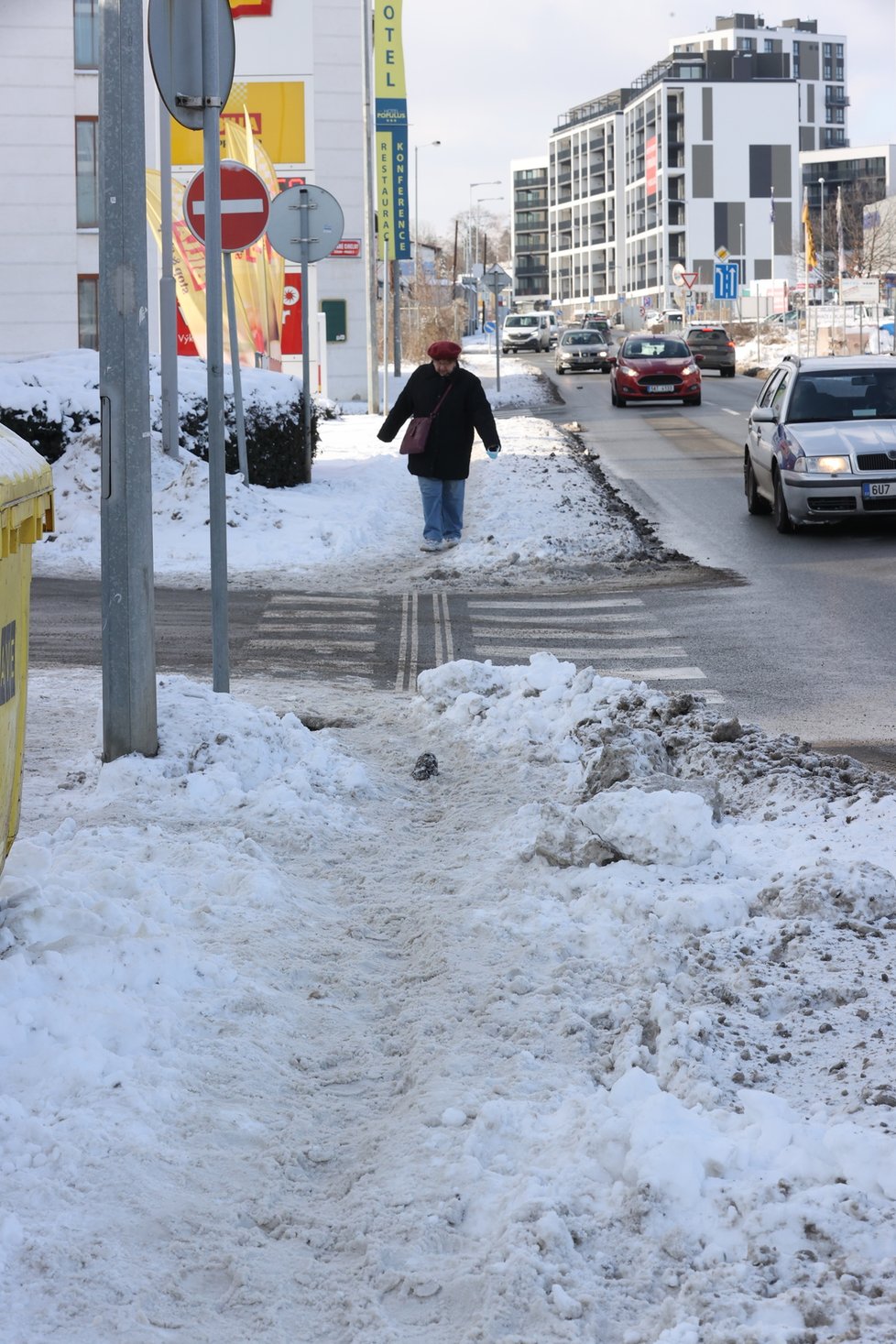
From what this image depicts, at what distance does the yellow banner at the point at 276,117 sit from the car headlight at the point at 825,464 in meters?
24.8

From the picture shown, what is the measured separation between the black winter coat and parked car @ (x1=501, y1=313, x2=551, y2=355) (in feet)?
238

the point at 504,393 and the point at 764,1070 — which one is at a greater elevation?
the point at 504,393

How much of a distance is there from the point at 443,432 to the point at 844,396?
4.04 metres

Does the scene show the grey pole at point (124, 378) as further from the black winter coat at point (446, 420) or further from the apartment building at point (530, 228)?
the apartment building at point (530, 228)

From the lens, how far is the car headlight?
15.0 meters

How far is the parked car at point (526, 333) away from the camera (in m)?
86.2

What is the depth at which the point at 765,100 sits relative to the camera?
142 metres

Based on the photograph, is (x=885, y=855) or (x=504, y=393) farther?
(x=504, y=393)

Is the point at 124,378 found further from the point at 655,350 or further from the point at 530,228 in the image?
the point at 530,228

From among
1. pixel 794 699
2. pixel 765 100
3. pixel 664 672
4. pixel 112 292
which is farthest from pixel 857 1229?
pixel 765 100

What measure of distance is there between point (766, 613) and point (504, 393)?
35021 mm

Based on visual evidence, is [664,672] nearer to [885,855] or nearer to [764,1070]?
[885,855]

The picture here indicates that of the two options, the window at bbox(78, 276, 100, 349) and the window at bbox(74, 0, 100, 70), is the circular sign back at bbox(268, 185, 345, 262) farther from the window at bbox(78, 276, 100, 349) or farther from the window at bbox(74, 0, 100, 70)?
the window at bbox(78, 276, 100, 349)

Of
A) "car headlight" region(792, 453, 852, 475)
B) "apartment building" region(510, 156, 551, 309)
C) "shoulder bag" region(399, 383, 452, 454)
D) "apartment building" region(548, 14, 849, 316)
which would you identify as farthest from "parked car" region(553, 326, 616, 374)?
"apartment building" region(510, 156, 551, 309)
